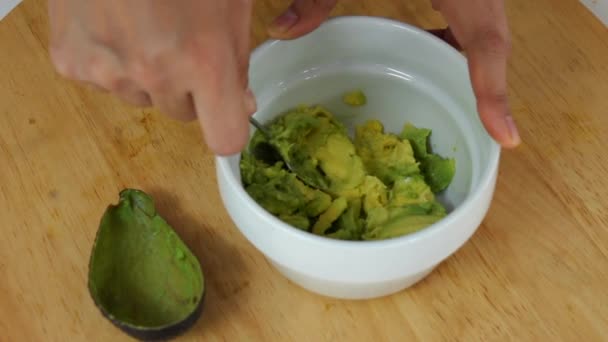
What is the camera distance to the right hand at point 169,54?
1.38 feet

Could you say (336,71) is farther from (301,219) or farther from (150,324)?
(150,324)

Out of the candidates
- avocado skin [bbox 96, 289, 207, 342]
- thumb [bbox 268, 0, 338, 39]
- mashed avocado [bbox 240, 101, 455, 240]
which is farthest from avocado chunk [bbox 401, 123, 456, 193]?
avocado skin [bbox 96, 289, 207, 342]

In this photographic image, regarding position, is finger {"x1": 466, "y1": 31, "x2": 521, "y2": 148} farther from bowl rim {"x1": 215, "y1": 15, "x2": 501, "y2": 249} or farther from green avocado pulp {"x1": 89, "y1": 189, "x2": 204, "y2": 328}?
green avocado pulp {"x1": 89, "y1": 189, "x2": 204, "y2": 328}

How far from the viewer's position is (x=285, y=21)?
68cm

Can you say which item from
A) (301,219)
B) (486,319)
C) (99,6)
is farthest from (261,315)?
(99,6)

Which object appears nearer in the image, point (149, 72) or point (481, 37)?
point (149, 72)

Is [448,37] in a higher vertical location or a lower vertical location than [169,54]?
lower

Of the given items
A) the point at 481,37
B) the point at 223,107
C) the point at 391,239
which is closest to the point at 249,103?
the point at 223,107

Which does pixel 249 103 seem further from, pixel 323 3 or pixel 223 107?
pixel 323 3

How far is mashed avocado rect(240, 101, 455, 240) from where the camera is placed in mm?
635

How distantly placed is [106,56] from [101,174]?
30cm

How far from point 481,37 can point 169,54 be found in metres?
0.31

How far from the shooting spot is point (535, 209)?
2.27 ft

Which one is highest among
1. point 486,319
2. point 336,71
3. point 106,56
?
point 106,56
